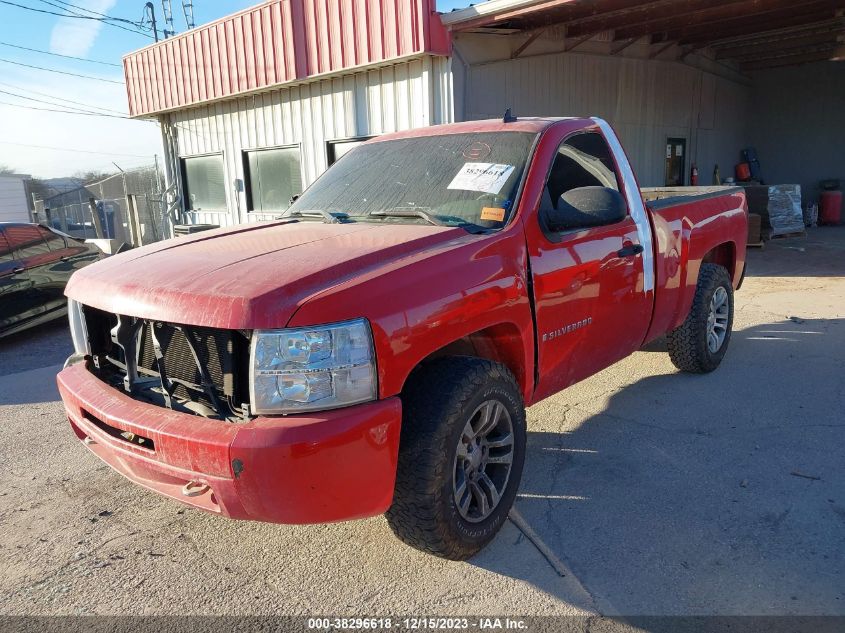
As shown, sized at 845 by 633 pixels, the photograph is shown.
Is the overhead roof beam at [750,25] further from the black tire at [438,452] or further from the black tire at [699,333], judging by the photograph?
the black tire at [438,452]

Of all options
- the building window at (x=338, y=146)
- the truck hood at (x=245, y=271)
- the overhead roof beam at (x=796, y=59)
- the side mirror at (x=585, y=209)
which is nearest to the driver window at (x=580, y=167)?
the side mirror at (x=585, y=209)

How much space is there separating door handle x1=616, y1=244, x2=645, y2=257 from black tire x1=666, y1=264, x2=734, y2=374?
133 cm

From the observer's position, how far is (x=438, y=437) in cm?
254

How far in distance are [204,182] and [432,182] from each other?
461 inches

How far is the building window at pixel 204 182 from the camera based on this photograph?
44.2ft

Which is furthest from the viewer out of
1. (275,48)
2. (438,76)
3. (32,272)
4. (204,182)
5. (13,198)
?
(13,198)

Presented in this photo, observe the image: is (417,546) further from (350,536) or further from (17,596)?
(17,596)

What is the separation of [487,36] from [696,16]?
158 inches

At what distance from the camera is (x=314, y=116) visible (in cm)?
1088

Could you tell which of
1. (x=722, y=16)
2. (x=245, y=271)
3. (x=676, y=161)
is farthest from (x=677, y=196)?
(x=676, y=161)

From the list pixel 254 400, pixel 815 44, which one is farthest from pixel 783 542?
pixel 815 44

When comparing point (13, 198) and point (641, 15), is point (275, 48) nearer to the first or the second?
point (641, 15)

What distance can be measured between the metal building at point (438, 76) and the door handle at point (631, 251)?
210 inches

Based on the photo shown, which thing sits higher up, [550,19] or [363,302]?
[550,19]
